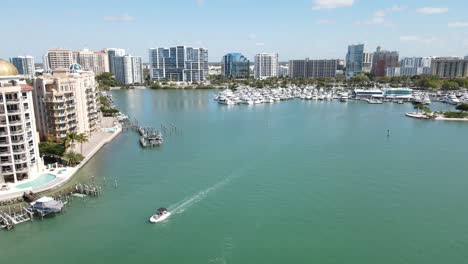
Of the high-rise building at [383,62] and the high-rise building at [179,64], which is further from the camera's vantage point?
the high-rise building at [383,62]

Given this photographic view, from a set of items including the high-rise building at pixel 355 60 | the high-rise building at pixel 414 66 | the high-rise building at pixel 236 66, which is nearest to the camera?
the high-rise building at pixel 355 60

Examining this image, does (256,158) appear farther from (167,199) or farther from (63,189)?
(63,189)

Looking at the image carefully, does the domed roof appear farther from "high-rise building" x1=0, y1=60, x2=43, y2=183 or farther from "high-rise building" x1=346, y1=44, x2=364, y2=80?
"high-rise building" x1=346, y1=44, x2=364, y2=80

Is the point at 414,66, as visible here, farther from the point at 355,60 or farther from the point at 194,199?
the point at 194,199

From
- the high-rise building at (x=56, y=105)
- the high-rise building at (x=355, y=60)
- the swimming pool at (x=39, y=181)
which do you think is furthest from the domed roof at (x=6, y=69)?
the high-rise building at (x=355, y=60)

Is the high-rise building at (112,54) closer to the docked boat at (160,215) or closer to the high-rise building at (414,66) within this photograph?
the high-rise building at (414,66)
